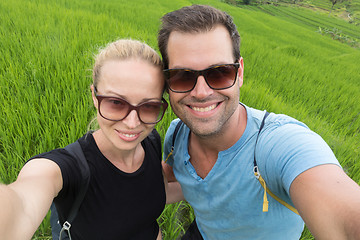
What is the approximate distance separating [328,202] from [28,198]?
862mm

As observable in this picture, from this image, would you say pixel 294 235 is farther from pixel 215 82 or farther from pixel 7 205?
pixel 7 205

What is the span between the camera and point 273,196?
0.78 metres

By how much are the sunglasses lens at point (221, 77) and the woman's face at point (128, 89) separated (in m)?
0.24

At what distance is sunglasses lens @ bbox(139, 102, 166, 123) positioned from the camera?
2.84 feet

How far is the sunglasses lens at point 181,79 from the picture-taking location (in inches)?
35.3

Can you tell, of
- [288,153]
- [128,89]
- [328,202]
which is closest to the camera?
[328,202]

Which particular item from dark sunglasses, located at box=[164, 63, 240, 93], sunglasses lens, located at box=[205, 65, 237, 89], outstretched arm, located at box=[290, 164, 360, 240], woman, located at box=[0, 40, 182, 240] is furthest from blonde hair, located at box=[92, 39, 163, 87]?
outstretched arm, located at box=[290, 164, 360, 240]

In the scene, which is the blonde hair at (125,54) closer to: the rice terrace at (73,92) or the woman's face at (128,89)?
the woman's face at (128,89)

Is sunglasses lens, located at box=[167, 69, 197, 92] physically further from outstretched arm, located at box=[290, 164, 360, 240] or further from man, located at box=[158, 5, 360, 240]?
outstretched arm, located at box=[290, 164, 360, 240]

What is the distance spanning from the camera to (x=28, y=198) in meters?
Result: 0.57

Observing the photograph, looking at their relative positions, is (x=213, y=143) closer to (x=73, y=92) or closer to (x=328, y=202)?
(x=328, y=202)

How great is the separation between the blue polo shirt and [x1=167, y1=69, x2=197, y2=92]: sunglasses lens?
0.31 metres

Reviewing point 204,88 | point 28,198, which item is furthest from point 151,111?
point 28,198

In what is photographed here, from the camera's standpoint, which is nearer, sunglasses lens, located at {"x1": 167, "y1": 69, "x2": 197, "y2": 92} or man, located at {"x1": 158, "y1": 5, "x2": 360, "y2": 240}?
man, located at {"x1": 158, "y1": 5, "x2": 360, "y2": 240}
